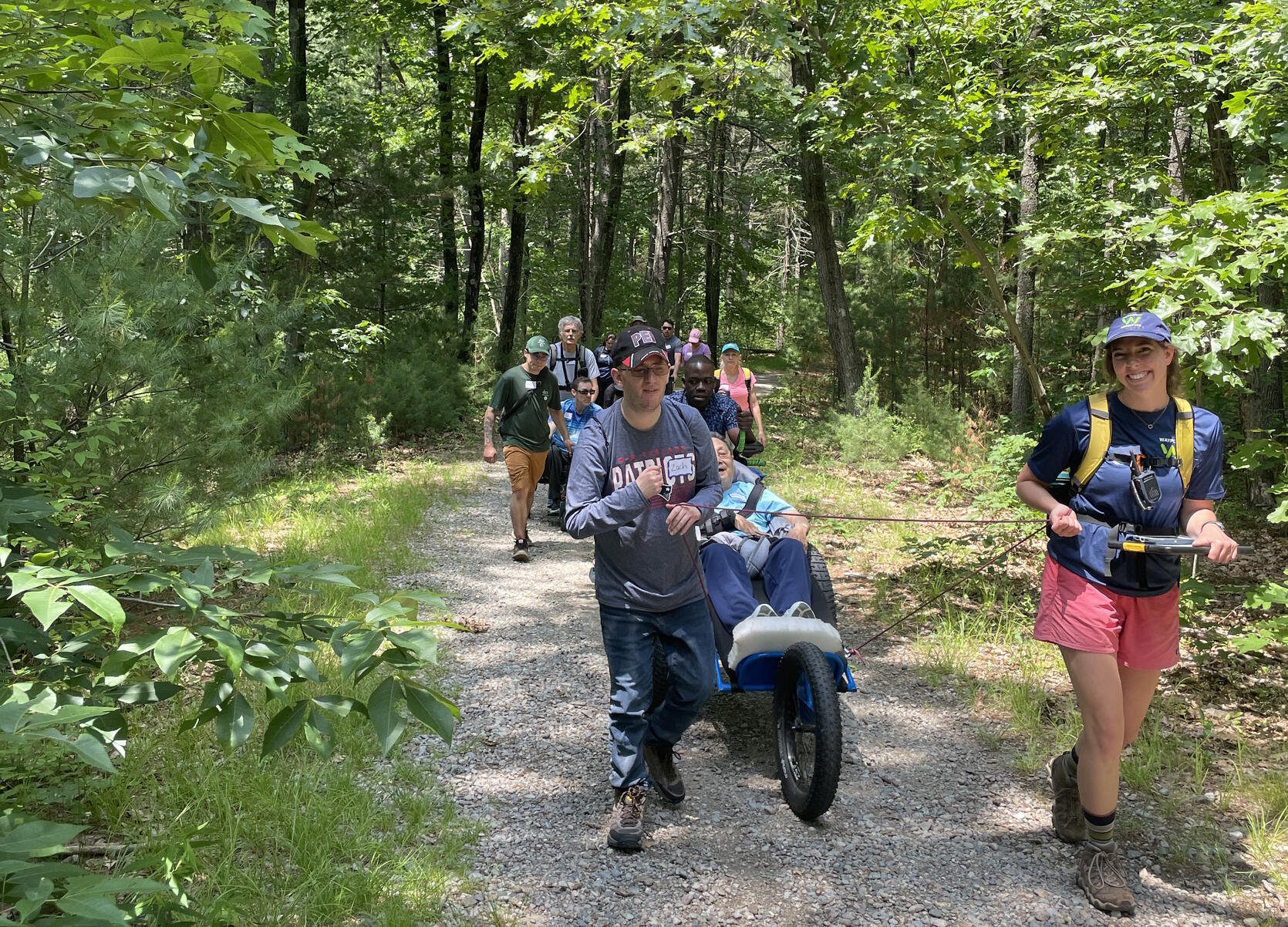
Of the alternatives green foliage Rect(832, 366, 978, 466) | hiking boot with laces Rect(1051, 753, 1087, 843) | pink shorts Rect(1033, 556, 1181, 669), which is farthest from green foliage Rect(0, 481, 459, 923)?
green foliage Rect(832, 366, 978, 466)

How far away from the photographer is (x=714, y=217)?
84.0ft

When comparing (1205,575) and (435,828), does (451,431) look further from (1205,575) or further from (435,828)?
(435,828)

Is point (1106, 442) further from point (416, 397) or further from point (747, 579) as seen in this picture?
point (416, 397)

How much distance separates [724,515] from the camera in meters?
4.58

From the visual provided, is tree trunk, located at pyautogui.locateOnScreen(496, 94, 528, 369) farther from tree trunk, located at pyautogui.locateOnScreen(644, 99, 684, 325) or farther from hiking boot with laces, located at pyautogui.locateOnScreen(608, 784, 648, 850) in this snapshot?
hiking boot with laces, located at pyautogui.locateOnScreen(608, 784, 648, 850)

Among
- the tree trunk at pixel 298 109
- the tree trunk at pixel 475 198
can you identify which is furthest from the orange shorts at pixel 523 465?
the tree trunk at pixel 475 198

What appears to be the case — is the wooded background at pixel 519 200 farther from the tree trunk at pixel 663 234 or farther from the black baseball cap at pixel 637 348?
the black baseball cap at pixel 637 348

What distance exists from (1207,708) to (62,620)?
580 centimetres

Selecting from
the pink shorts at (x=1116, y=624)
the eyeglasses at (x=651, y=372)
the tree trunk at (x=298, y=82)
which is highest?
the tree trunk at (x=298, y=82)

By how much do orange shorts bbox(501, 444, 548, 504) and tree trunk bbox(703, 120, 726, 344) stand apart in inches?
666

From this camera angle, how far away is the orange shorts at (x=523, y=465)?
8.30 metres

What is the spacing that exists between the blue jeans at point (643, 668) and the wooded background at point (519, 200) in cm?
211

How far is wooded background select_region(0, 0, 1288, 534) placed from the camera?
2254 millimetres

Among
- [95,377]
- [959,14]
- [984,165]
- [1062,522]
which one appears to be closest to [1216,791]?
[1062,522]
